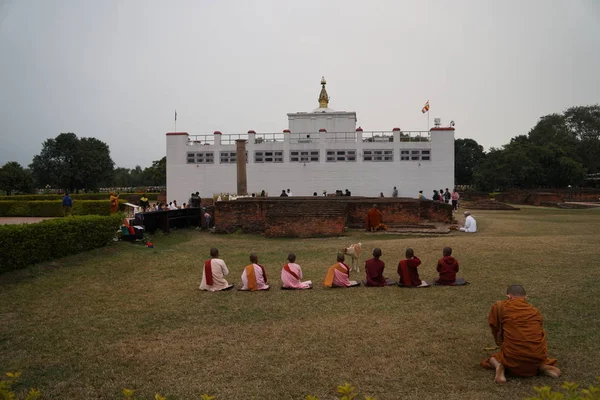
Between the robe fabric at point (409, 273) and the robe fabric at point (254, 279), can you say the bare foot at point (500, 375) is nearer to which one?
the robe fabric at point (409, 273)

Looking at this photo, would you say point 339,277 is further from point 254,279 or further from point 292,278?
point 254,279

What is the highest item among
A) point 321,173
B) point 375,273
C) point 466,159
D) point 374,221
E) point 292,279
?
point 466,159

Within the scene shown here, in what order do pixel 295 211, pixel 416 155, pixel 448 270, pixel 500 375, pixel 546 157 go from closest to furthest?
pixel 500 375, pixel 448 270, pixel 295 211, pixel 416 155, pixel 546 157

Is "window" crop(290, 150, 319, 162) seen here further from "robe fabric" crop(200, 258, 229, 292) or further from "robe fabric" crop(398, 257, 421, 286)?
"robe fabric" crop(398, 257, 421, 286)

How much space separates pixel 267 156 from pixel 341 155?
5.66 metres

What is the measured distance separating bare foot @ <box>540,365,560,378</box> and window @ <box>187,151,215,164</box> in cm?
3265

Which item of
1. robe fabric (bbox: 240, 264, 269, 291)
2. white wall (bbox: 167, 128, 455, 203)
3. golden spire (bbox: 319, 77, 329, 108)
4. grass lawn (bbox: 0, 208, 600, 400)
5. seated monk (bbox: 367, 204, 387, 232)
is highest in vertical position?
golden spire (bbox: 319, 77, 329, 108)

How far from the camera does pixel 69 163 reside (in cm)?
5244

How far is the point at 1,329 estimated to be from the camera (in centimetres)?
A: 618

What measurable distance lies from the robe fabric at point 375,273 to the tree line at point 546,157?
132 ft

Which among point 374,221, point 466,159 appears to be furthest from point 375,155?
point 466,159

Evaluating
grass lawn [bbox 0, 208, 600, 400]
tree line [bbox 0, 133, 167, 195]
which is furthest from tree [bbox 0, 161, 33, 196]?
grass lawn [bbox 0, 208, 600, 400]

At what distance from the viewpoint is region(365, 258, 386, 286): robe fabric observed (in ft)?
26.9

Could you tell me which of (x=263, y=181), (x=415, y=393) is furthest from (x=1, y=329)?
(x=263, y=181)
